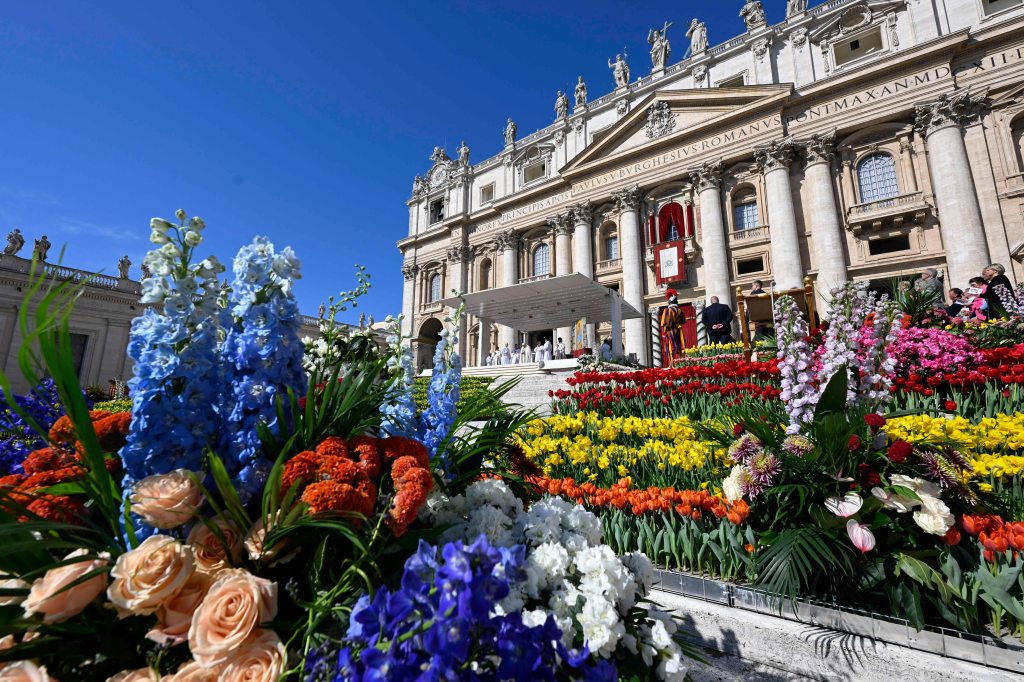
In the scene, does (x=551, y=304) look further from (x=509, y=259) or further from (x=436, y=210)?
(x=436, y=210)

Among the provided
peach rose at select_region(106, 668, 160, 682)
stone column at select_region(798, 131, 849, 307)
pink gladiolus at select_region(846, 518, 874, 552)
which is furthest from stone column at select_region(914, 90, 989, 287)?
peach rose at select_region(106, 668, 160, 682)

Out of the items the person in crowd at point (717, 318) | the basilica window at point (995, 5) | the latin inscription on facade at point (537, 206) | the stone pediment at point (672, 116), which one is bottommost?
the person in crowd at point (717, 318)

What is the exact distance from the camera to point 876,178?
18.6 m

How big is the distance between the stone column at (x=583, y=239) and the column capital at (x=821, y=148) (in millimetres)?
10473

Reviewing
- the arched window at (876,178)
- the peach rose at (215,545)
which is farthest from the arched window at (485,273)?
the peach rose at (215,545)

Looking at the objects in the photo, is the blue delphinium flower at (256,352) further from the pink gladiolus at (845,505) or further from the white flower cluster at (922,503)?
the white flower cluster at (922,503)

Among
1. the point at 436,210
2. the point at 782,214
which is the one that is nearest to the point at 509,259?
the point at 436,210

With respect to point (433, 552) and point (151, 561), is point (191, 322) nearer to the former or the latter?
point (151, 561)

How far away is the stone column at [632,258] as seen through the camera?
22188 mm

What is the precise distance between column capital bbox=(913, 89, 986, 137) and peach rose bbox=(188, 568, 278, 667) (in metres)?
25.0

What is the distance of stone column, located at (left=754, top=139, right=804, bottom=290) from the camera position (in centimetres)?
1866

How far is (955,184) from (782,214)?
551 centimetres

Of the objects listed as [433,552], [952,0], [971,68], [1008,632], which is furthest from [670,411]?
[952,0]

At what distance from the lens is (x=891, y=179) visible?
1833 centimetres
